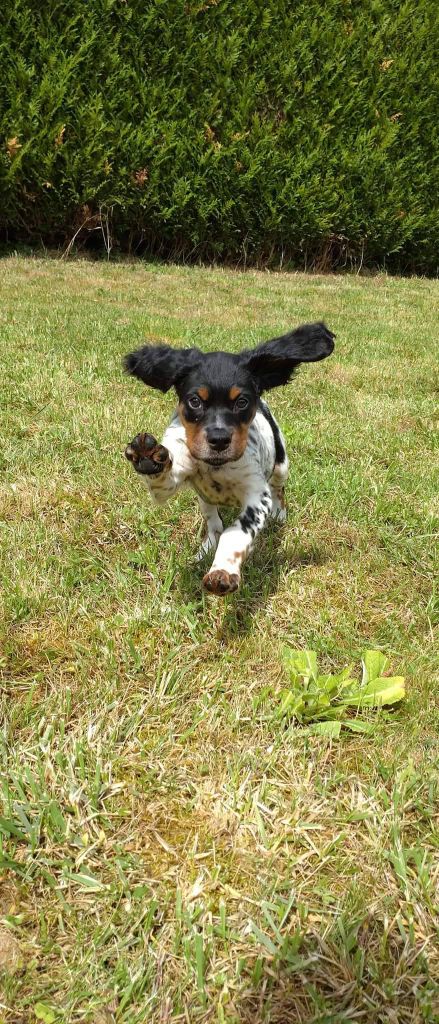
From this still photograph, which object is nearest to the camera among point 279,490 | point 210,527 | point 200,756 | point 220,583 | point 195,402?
point 200,756

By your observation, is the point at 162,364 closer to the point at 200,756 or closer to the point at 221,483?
the point at 221,483

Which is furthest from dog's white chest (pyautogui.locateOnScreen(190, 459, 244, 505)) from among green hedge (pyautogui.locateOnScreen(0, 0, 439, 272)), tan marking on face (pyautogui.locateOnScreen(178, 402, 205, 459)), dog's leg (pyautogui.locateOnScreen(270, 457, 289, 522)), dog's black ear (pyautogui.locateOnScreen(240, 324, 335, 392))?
green hedge (pyautogui.locateOnScreen(0, 0, 439, 272))

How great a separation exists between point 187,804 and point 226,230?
37.0 feet

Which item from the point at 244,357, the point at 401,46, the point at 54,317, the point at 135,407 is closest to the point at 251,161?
the point at 401,46

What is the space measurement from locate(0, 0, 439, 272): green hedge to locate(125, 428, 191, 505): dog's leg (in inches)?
340

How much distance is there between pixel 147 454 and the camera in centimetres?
232

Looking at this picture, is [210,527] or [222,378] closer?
[222,378]

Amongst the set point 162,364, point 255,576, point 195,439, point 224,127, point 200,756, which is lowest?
point 255,576

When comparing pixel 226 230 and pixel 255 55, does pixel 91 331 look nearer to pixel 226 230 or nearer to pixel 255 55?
pixel 226 230

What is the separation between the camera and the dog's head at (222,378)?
2.53 meters

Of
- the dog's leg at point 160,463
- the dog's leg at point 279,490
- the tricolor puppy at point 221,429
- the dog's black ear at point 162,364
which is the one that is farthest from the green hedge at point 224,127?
the dog's leg at point 160,463

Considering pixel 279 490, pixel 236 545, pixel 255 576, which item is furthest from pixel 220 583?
pixel 279 490

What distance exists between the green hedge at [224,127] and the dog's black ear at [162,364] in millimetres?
8314

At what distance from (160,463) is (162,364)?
58 cm
